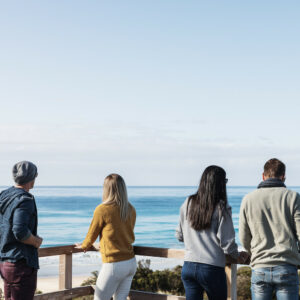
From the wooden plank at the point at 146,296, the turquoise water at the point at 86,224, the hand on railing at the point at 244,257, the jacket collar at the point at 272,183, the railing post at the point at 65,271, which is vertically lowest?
the turquoise water at the point at 86,224

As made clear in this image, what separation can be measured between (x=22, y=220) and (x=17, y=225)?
45mm

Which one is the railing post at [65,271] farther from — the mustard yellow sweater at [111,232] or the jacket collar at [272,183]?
the jacket collar at [272,183]

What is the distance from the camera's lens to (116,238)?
158 inches

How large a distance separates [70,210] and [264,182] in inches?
2089

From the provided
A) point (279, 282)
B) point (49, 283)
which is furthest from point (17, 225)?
point (49, 283)

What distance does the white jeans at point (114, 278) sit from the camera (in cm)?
401

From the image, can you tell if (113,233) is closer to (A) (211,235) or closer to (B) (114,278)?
(B) (114,278)

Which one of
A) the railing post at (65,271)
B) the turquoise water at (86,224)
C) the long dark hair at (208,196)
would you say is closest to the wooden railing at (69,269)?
the railing post at (65,271)

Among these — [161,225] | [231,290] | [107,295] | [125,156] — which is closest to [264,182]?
[231,290]

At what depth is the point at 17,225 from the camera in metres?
3.41

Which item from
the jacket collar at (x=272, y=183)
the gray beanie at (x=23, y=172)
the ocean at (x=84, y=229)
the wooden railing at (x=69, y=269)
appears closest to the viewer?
the jacket collar at (x=272, y=183)

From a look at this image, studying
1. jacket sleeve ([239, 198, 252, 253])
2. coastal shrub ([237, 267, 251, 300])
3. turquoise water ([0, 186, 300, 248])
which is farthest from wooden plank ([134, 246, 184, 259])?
turquoise water ([0, 186, 300, 248])

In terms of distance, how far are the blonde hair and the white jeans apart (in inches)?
14.4

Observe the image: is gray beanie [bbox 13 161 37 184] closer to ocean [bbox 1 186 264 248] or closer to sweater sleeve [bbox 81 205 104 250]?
sweater sleeve [bbox 81 205 104 250]
